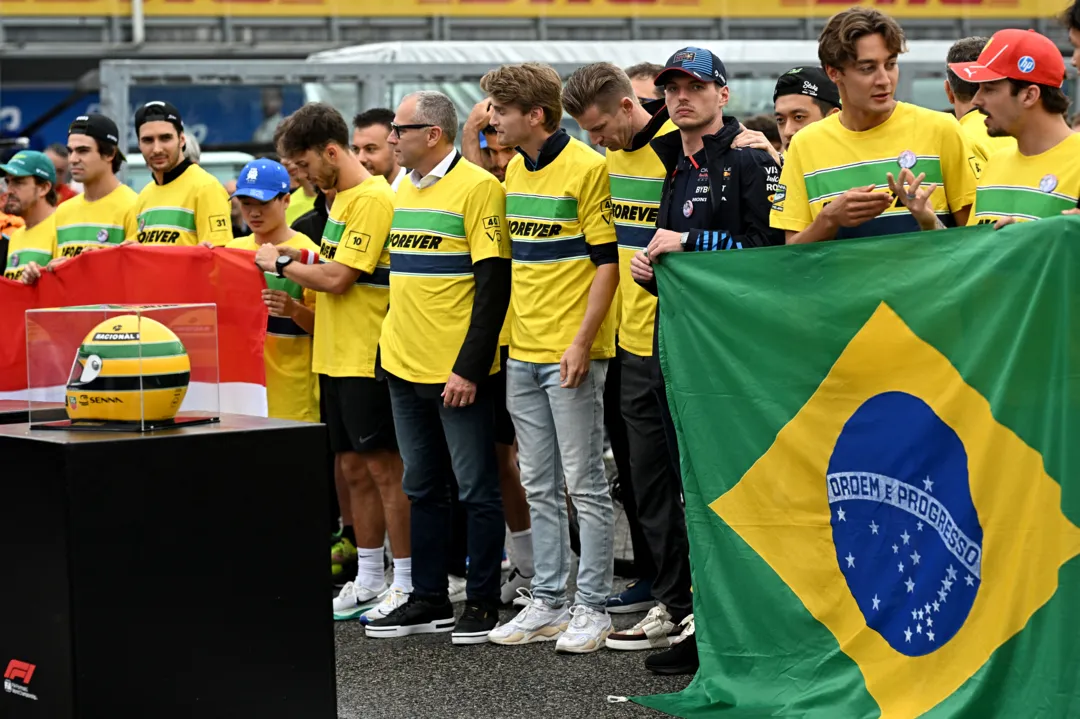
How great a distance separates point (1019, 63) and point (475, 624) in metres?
3.28

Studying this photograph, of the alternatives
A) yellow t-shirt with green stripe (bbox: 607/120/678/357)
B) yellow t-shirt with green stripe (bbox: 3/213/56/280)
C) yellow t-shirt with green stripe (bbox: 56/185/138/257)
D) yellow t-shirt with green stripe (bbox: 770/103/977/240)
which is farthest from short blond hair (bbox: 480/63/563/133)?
yellow t-shirt with green stripe (bbox: 3/213/56/280)

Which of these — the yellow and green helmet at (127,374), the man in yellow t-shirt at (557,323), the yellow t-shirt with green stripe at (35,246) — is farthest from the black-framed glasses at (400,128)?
the yellow t-shirt with green stripe at (35,246)

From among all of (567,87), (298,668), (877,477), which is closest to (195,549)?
(298,668)

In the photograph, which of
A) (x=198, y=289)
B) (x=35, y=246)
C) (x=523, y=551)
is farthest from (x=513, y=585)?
(x=35, y=246)

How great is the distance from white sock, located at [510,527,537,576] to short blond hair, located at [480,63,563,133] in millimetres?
2067

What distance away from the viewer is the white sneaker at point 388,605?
264 inches

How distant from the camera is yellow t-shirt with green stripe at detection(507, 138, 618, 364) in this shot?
6102 millimetres

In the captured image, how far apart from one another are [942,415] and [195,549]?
2166 millimetres

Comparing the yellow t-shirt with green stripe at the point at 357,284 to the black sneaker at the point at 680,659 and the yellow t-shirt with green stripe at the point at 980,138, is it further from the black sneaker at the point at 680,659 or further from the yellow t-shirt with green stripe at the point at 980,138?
the yellow t-shirt with green stripe at the point at 980,138

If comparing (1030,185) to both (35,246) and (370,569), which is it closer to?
(370,569)

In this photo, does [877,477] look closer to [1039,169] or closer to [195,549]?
[1039,169]

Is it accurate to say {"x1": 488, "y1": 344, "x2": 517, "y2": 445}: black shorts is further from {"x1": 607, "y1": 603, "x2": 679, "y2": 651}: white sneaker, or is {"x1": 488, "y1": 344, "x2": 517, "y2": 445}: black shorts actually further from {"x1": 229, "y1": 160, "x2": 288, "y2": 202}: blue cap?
{"x1": 229, "y1": 160, "x2": 288, "y2": 202}: blue cap

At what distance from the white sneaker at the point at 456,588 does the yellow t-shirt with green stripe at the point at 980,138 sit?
325 cm

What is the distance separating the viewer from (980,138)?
623 cm
